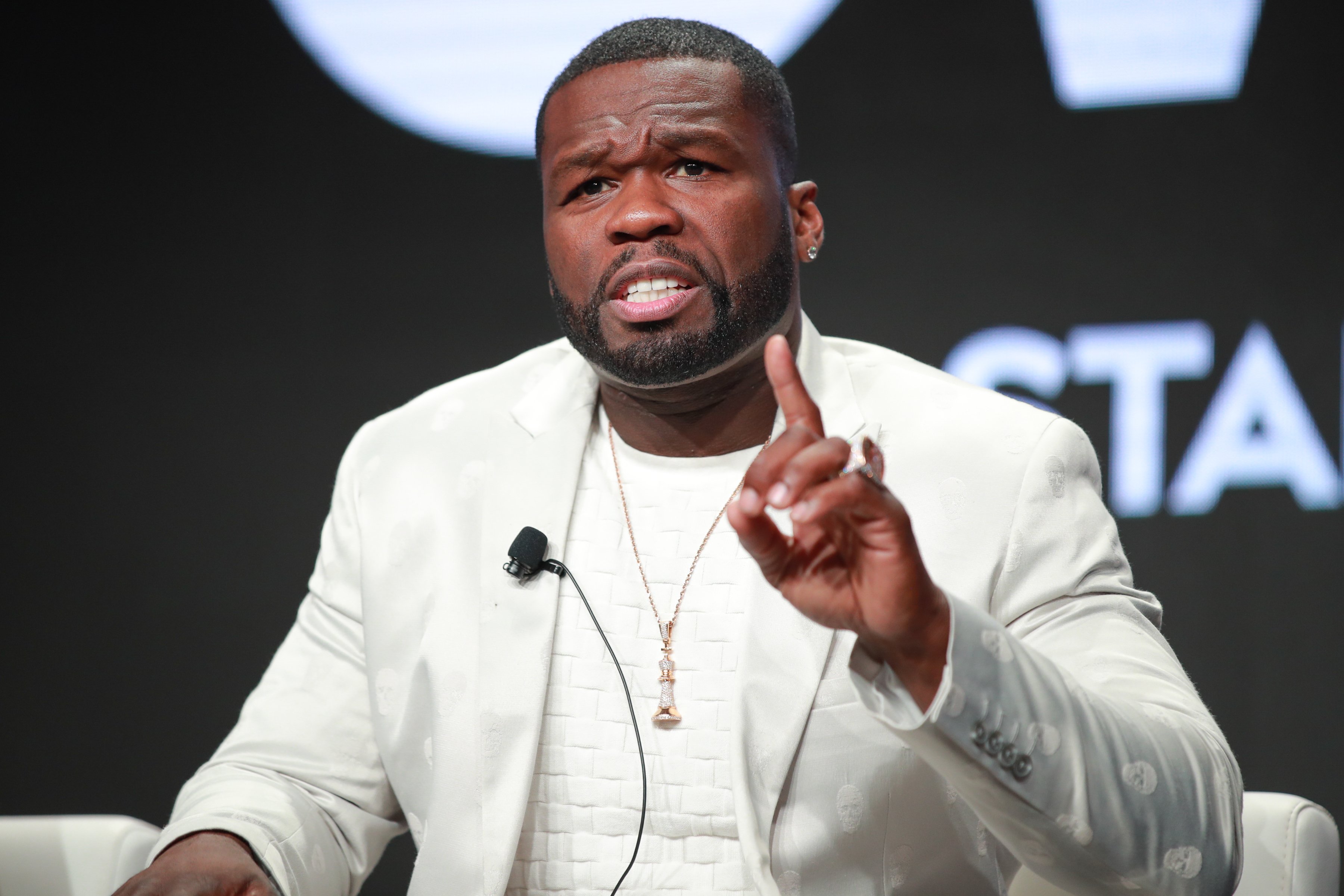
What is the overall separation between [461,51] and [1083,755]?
244 centimetres

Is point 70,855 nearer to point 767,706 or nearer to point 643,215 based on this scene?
point 767,706

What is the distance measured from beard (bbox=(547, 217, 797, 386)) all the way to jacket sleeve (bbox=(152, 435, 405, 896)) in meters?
0.44

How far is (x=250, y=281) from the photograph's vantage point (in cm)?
313

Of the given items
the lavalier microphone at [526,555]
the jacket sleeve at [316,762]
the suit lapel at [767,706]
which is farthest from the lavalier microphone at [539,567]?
the jacket sleeve at [316,762]

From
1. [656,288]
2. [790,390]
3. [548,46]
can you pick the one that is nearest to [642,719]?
[656,288]

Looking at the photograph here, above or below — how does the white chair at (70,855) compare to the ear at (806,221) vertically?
below

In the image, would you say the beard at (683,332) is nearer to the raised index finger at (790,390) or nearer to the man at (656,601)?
the man at (656,601)

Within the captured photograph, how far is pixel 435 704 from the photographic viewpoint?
1.64m

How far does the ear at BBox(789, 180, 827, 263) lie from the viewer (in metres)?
1.89

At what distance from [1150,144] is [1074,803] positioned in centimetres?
204

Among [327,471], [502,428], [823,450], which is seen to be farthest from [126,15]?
[823,450]

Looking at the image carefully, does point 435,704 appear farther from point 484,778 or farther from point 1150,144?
point 1150,144

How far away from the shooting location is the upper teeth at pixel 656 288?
64.5 inches

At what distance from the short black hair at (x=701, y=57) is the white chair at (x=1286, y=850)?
1.05 metres
